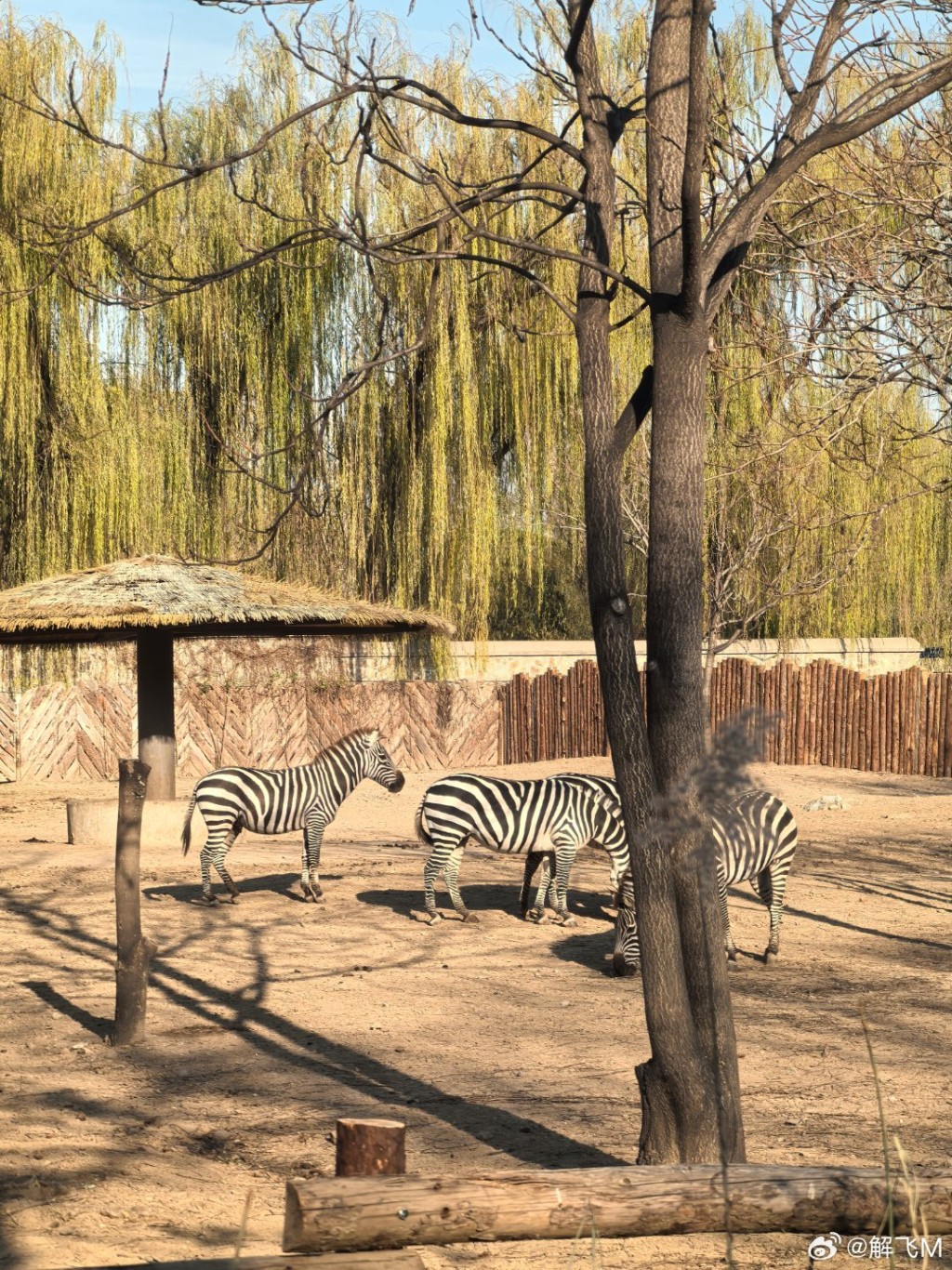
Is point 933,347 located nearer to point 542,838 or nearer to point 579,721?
point 542,838

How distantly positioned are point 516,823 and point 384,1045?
3.60m

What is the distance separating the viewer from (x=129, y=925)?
8.12m

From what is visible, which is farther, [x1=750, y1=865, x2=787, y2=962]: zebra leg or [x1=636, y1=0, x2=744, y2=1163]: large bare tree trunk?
[x1=750, y1=865, x2=787, y2=962]: zebra leg

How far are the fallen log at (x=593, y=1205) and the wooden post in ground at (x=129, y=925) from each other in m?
3.58

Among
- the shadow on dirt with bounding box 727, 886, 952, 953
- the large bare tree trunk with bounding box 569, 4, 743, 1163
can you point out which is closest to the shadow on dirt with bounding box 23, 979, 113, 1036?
the large bare tree trunk with bounding box 569, 4, 743, 1163

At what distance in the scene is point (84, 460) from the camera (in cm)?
2073

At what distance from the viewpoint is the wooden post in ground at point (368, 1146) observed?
482cm

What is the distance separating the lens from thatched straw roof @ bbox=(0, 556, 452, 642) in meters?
14.0

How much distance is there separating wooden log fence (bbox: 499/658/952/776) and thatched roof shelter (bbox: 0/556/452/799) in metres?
8.50

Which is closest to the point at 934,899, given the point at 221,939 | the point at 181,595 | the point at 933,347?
the point at 933,347

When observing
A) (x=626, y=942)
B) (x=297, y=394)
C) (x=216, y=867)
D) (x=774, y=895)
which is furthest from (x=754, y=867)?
(x=297, y=394)

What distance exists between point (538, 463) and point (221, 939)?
13.4 m

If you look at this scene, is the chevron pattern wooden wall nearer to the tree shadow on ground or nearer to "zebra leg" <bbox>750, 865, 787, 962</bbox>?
"zebra leg" <bbox>750, 865, 787, 962</bbox>

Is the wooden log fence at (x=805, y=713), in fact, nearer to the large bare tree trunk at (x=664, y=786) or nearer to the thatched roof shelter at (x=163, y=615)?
the thatched roof shelter at (x=163, y=615)
